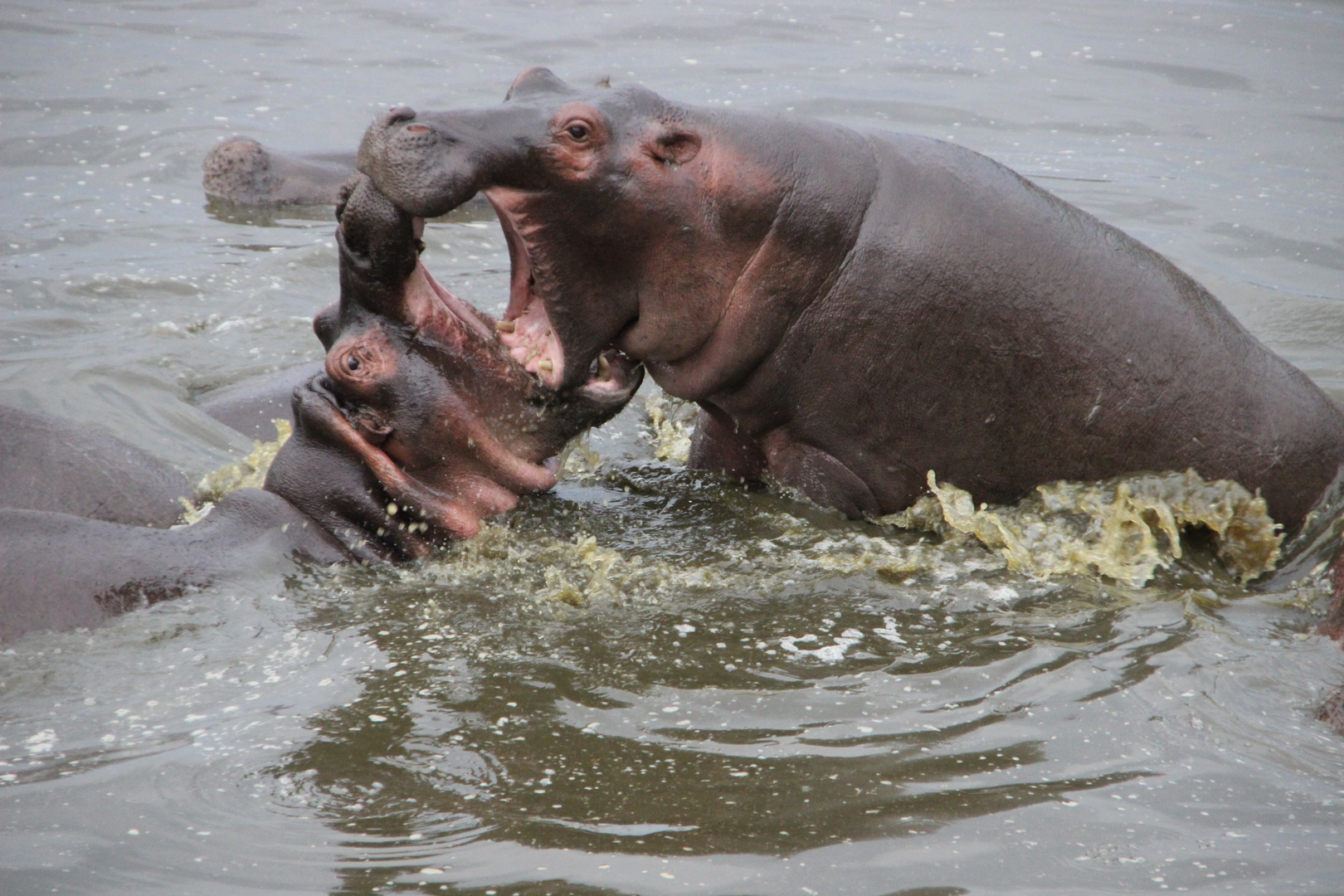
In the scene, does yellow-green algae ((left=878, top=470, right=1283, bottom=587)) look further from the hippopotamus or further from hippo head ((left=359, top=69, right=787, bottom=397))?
the hippopotamus

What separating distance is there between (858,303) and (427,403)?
4.97 ft

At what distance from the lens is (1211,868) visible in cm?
329

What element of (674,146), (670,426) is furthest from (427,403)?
(670,426)

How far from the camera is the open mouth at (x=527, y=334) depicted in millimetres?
4727

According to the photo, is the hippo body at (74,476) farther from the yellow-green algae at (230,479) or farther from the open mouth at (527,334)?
the open mouth at (527,334)

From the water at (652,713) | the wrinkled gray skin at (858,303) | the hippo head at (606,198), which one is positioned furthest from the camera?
the wrinkled gray skin at (858,303)

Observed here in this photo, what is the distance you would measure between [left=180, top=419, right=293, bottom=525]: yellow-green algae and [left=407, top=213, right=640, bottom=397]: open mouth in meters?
1.21

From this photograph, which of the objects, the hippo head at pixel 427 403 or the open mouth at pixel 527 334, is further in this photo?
the hippo head at pixel 427 403

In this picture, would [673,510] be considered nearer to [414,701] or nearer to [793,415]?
[793,415]

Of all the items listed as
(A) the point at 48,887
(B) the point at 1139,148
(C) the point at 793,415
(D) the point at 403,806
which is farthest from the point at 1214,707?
(B) the point at 1139,148

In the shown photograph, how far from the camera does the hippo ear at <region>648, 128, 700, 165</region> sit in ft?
14.5

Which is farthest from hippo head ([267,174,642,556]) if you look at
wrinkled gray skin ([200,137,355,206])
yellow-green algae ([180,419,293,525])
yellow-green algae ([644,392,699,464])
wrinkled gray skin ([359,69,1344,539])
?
wrinkled gray skin ([200,137,355,206])

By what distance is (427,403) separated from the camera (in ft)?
16.0

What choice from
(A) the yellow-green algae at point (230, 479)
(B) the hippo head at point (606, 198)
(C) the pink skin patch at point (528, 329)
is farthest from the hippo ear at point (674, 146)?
(A) the yellow-green algae at point (230, 479)
